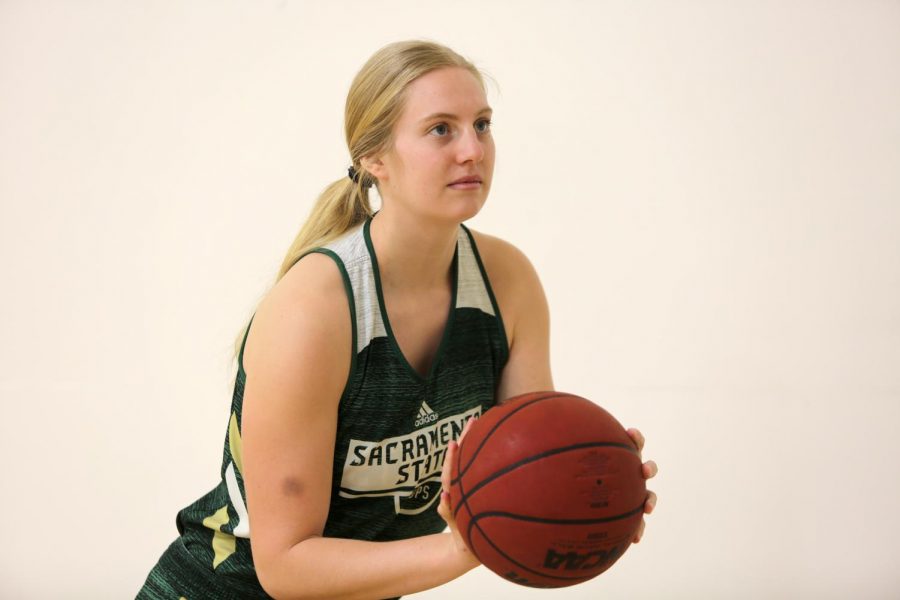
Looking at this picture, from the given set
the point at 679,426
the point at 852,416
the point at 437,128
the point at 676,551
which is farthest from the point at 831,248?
the point at 437,128

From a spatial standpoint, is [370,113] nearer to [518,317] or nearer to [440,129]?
[440,129]

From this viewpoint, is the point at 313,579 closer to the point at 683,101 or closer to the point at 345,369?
the point at 345,369

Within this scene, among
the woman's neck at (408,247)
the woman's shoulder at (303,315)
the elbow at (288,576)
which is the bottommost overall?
the elbow at (288,576)

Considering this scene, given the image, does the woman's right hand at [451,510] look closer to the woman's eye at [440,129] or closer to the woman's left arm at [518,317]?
the woman's left arm at [518,317]

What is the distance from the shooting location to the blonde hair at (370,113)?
163cm

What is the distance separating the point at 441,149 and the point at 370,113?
0.16 m

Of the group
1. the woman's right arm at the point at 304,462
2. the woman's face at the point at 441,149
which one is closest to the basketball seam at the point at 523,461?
the woman's right arm at the point at 304,462

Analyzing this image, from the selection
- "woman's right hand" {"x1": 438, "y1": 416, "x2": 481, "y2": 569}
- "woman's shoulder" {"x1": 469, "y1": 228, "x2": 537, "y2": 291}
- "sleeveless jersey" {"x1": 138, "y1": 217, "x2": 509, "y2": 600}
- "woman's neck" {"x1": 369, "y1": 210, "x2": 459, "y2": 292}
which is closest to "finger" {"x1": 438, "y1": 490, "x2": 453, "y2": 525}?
"woman's right hand" {"x1": 438, "y1": 416, "x2": 481, "y2": 569}

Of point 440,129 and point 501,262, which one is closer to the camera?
point 440,129

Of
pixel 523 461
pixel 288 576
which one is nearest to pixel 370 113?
pixel 523 461

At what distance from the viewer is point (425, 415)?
1.68 metres

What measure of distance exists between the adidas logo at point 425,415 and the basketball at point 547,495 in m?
0.25

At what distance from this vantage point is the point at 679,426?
351 centimetres

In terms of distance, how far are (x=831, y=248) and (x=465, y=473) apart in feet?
9.41
